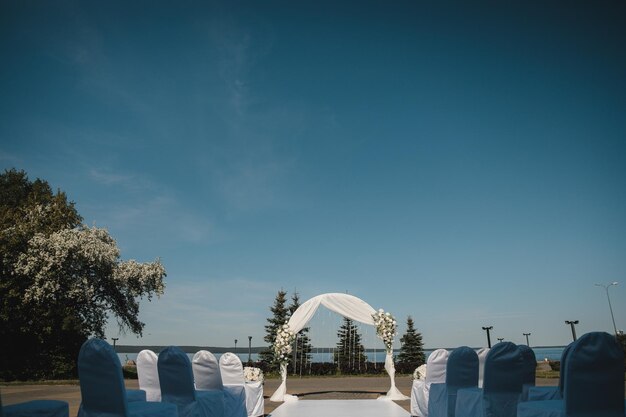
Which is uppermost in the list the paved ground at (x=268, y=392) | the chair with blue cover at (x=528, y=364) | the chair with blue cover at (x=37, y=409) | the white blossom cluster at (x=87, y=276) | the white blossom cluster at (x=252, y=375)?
the white blossom cluster at (x=87, y=276)

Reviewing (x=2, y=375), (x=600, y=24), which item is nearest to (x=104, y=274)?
(x=2, y=375)

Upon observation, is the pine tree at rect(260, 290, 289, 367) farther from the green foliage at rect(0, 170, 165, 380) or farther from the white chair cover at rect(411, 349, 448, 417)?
the white chair cover at rect(411, 349, 448, 417)

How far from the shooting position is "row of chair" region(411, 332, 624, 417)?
9.49 ft

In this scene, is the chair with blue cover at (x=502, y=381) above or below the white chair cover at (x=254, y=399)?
above

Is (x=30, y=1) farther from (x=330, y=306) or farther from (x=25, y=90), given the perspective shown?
(x=330, y=306)

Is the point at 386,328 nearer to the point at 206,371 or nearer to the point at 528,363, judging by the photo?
the point at 206,371

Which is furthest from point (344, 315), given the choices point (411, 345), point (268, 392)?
point (411, 345)

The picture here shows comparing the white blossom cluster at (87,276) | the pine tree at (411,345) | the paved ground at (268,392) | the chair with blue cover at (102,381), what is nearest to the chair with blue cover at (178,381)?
the chair with blue cover at (102,381)

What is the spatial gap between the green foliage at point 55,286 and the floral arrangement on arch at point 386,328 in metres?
11.3

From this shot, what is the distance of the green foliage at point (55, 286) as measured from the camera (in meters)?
16.2

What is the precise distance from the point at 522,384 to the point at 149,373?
4.39 m

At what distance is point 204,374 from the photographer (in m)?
5.65

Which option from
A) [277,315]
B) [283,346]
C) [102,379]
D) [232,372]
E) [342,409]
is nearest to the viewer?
[102,379]

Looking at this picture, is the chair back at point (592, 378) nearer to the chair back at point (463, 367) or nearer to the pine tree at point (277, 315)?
the chair back at point (463, 367)
